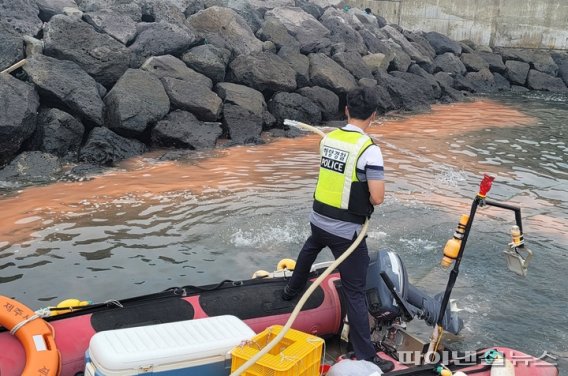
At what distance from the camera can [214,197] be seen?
31.2ft

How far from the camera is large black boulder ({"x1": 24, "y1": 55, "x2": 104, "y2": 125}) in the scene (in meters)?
11.7

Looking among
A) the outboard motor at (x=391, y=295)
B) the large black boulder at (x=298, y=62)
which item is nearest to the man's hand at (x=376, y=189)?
the outboard motor at (x=391, y=295)

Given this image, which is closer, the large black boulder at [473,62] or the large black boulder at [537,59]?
the large black boulder at [473,62]

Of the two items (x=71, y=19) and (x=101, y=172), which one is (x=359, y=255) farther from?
(x=71, y=19)

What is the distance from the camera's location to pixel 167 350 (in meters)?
3.49

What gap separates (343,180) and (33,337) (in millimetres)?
2330

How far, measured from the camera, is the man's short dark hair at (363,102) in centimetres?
417

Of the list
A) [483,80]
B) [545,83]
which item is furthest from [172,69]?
[545,83]

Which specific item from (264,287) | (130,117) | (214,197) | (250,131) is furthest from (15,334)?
(250,131)

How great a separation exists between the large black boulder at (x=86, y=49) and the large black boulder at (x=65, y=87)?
1.85 feet

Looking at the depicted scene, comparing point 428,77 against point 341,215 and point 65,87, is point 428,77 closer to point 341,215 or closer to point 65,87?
point 65,87

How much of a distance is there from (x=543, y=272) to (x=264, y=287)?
3.88 meters

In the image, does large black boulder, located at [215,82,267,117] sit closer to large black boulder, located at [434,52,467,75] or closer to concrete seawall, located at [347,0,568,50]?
large black boulder, located at [434,52,467,75]

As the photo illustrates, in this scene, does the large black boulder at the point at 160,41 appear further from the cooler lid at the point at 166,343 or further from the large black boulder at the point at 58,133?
the cooler lid at the point at 166,343
